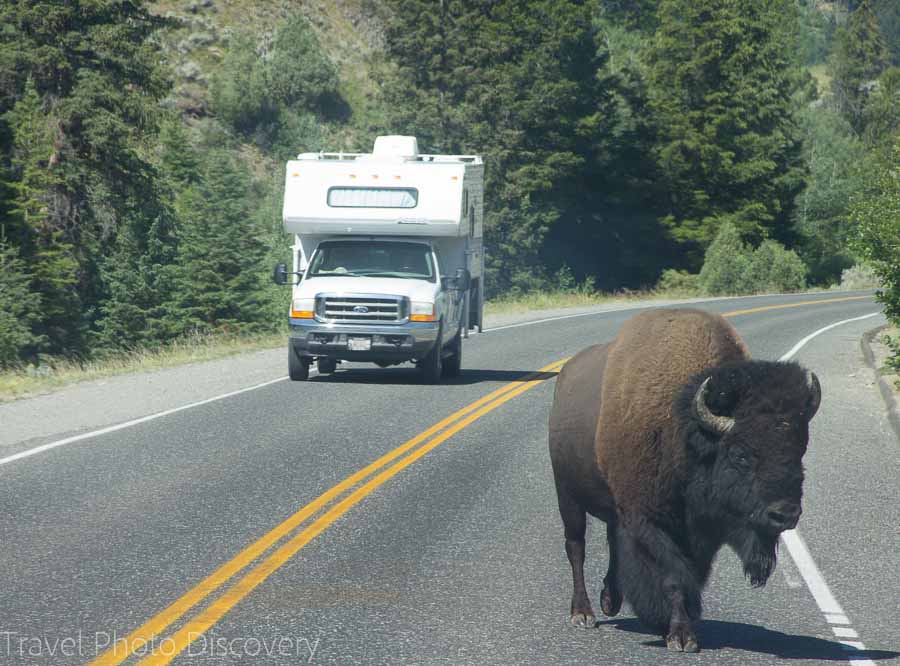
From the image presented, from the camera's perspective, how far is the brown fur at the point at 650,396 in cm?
587

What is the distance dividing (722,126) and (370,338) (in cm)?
5250

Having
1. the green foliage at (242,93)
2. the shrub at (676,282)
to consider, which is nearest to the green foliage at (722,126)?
the shrub at (676,282)

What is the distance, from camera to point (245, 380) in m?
19.8

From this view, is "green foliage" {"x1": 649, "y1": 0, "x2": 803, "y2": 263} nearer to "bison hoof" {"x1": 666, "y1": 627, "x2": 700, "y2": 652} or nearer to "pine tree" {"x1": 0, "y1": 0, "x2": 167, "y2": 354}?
"pine tree" {"x1": 0, "y1": 0, "x2": 167, "y2": 354}

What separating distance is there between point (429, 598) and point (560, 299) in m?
41.3

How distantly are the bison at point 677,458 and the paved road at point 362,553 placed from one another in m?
0.50

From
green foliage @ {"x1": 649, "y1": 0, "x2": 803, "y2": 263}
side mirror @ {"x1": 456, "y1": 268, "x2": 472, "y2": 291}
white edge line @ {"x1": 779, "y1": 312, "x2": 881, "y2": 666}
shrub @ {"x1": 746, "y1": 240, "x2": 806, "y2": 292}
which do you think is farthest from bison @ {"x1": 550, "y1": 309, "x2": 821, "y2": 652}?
green foliage @ {"x1": 649, "y1": 0, "x2": 803, "y2": 263}

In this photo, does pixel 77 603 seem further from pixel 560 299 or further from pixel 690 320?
pixel 560 299

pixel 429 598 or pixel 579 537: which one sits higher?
pixel 579 537

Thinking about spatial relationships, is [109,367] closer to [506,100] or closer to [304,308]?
[304,308]

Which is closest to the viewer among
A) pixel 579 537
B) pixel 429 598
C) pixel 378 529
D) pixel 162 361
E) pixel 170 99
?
pixel 579 537

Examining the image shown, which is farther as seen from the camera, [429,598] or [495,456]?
[495,456]

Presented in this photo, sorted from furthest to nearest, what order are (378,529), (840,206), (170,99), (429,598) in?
(170,99) < (840,206) < (378,529) < (429,598)

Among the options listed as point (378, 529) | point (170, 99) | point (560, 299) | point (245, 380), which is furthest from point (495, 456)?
point (170, 99)
